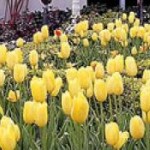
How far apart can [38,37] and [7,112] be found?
4.49ft

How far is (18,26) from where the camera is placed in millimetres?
9320

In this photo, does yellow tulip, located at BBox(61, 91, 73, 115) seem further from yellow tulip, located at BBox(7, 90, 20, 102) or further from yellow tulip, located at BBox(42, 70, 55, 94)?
yellow tulip, located at BBox(7, 90, 20, 102)

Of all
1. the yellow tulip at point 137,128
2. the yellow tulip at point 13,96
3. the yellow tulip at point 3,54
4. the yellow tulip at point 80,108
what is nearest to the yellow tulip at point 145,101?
the yellow tulip at point 137,128

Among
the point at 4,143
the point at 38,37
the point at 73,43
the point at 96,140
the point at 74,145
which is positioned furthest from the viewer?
the point at 73,43

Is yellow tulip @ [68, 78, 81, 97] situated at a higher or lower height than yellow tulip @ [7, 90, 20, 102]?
higher

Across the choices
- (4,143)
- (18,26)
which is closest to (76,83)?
(4,143)

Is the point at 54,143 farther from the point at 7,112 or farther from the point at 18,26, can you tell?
the point at 18,26

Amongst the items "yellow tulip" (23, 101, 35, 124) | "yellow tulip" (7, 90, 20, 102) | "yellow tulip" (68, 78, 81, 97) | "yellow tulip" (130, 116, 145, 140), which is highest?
"yellow tulip" (68, 78, 81, 97)

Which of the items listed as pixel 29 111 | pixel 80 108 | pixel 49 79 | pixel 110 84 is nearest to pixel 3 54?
pixel 49 79

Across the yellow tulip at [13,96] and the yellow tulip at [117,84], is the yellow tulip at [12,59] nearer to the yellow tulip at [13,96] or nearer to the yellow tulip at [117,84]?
the yellow tulip at [13,96]

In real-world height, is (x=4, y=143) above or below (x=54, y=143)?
above

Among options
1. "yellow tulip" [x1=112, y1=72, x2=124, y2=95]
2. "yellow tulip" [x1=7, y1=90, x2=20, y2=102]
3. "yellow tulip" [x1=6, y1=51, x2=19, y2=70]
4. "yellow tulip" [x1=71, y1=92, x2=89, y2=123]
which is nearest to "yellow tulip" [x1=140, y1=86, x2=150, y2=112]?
"yellow tulip" [x1=71, y1=92, x2=89, y2=123]

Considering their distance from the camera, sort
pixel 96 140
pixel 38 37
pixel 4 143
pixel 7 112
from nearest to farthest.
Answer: pixel 4 143 < pixel 96 140 < pixel 7 112 < pixel 38 37

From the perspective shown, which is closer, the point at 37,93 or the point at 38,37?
the point at 37,93
